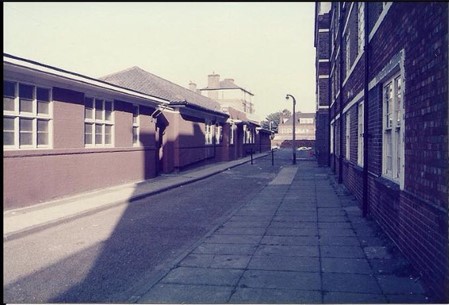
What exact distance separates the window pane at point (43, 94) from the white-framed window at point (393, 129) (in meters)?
8.58

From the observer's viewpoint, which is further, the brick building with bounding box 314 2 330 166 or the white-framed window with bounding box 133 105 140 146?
the brick building with bounding box 314 2 330 166

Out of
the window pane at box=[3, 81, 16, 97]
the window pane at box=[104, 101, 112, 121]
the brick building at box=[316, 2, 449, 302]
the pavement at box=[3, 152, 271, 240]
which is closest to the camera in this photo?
the brick building at box=[316, 2, 449, 302]

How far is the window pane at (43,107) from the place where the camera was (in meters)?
10.4

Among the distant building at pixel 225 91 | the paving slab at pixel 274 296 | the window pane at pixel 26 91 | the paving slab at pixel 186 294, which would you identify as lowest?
the paving slab at pixel 186 294

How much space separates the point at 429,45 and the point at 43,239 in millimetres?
6643

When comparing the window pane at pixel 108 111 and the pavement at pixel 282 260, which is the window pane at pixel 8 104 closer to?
the pavement at pixel 282 260

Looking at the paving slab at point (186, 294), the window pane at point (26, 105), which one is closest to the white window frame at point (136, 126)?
the window pane at point (26, 105)

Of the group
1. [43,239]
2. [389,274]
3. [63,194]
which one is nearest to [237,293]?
[389,274]

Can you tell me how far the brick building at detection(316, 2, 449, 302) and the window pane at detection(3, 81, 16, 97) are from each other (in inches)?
325

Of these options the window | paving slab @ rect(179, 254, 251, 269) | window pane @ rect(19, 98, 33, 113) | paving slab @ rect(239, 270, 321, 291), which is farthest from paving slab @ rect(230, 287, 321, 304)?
the window

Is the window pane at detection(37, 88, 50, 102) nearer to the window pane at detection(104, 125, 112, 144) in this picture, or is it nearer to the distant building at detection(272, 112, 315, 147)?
the window pane at detection(104, 125, 112, 144)

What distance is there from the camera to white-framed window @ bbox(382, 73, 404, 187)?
597 cm

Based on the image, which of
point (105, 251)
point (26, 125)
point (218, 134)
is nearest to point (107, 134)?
point (26, 125)

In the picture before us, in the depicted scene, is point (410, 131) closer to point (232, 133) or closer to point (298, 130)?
point (232, 133)
